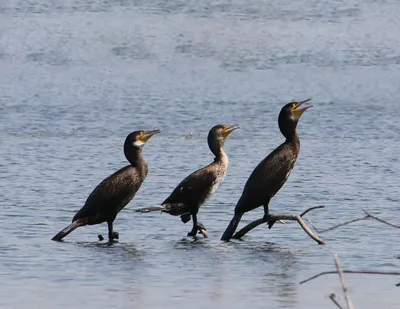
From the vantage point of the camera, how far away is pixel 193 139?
2253 cm

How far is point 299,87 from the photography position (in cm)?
2884

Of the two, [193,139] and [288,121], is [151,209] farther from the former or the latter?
[193,139]

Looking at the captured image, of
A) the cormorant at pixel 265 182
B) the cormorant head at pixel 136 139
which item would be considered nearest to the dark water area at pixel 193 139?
the cormorant at pixel 265 182

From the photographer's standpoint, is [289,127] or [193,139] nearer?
[289,127]

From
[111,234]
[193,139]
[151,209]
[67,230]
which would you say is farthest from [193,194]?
[193,139]

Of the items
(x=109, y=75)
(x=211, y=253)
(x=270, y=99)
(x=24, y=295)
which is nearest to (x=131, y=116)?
(x=270, y=99)

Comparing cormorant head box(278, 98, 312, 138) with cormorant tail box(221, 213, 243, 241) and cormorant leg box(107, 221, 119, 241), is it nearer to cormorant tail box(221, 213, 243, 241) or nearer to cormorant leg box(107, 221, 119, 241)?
cormorant tail box(221, 213, 243, 241)

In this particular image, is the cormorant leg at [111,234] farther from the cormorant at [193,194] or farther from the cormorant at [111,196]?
the cormorant at [193,194]

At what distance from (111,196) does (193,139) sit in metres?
9.66

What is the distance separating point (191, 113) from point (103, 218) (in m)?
12.7

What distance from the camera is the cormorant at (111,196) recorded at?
42.2 ft

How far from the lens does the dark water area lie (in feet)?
35.3

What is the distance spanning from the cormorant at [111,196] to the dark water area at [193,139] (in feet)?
0.78

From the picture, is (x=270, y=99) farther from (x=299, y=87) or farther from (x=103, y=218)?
(x=103, y=218)
